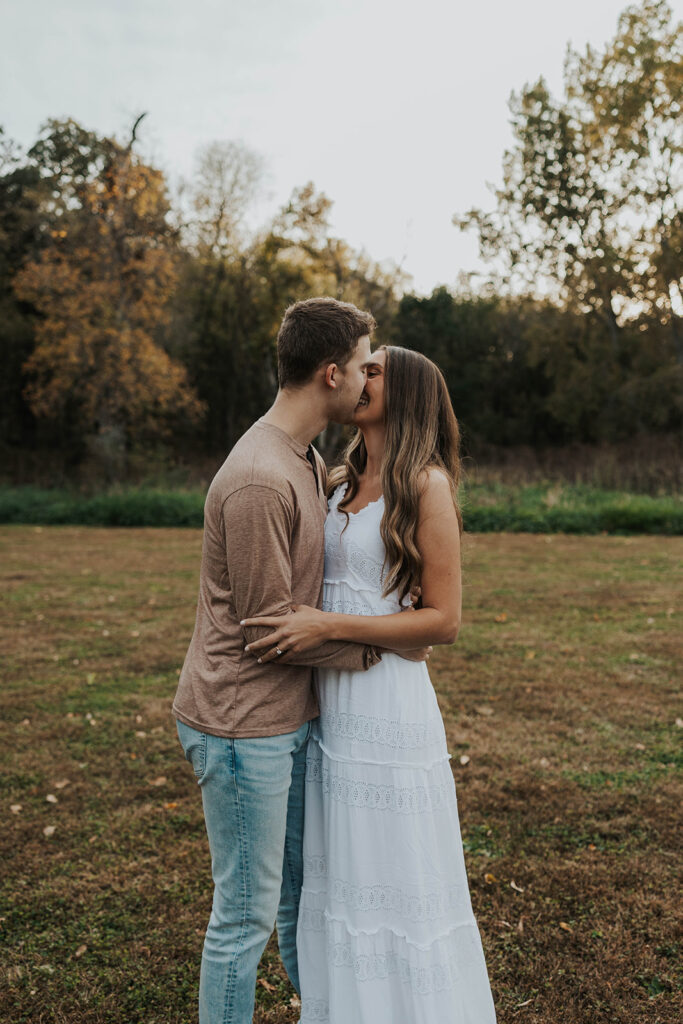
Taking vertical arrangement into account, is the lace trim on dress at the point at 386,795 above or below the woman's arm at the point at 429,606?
below

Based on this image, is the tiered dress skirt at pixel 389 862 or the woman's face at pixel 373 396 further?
the woman's face at pixel 373 396

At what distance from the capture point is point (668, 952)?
10.5 feet

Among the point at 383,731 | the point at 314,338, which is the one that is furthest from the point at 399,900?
the point at 314,338

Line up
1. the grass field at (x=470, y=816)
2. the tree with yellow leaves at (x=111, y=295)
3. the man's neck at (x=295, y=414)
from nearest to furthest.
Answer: the man's neck at (x=295, y=414) → the grass field at (x=470, y=816) → the tree with yellow leaves at (x=111, y=295)

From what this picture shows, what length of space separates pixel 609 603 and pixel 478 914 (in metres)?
6.23

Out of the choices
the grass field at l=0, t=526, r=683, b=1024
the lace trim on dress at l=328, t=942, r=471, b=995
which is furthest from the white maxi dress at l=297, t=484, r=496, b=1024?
the grass field at l=0, t=526, r=683, b=1024

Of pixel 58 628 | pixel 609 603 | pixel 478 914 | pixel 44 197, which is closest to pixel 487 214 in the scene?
pixel 44 197

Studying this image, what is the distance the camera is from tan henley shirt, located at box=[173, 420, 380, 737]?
78.6 inches

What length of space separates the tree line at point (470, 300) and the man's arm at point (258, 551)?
Answer: 69.1 feet

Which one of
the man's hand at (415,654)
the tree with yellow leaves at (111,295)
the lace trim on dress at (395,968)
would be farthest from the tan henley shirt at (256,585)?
the tree with yellow leaves at (111,295)

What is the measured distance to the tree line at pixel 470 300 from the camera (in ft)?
82.6

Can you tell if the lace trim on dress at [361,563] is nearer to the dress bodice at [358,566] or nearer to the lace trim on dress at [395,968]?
the dress bodice at [358,566]

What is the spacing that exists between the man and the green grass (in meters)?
13.8

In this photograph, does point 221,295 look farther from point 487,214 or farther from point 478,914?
point 478,914
